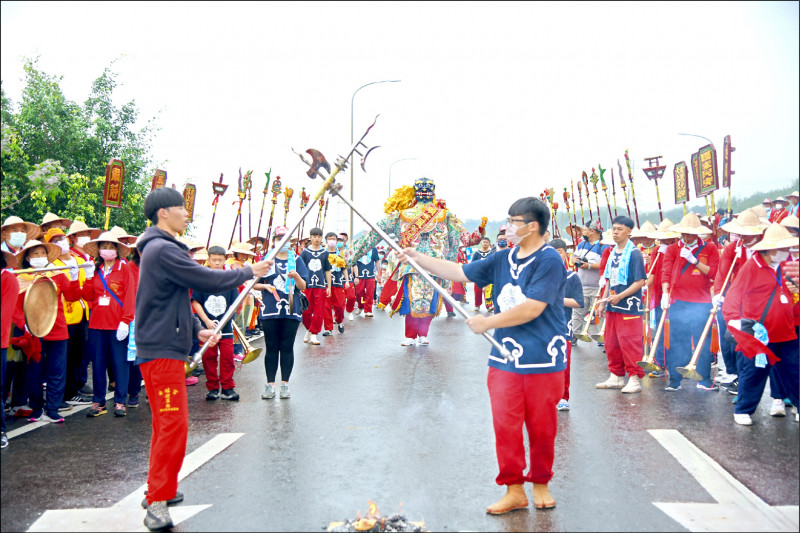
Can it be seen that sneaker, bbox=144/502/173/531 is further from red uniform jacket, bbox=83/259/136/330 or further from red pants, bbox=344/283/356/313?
red pants, bbox=344/283/356/313

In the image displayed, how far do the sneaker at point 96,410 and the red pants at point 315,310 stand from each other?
5579mm

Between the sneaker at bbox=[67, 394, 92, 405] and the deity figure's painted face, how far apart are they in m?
6.33

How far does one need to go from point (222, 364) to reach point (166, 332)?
3.58 metres

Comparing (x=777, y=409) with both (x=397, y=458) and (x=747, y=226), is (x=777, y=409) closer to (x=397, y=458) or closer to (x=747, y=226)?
(x=747, y=226)

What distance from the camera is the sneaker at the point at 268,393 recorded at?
7738 millimetres

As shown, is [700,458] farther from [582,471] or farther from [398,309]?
[398,309]

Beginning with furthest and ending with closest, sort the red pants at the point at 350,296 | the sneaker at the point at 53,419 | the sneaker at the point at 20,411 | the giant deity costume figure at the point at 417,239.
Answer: the red pants at the point at 350,296 < the giant deity costume figure at the point at 417,239 < the sneaker at the point at 20,411 < the sneaker at the point at 53,419

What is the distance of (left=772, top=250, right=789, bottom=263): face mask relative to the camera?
639cm

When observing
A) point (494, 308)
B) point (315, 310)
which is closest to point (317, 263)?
point (315, 310)

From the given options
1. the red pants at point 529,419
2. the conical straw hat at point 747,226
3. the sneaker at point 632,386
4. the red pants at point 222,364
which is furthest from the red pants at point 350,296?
the red pants at point 529,419

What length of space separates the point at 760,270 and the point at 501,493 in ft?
11.9

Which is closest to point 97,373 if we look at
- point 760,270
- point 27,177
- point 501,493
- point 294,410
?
point 294,410

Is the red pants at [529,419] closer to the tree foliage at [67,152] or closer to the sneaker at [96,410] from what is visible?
the sneaker at [96,410]

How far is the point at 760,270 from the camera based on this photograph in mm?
6516
